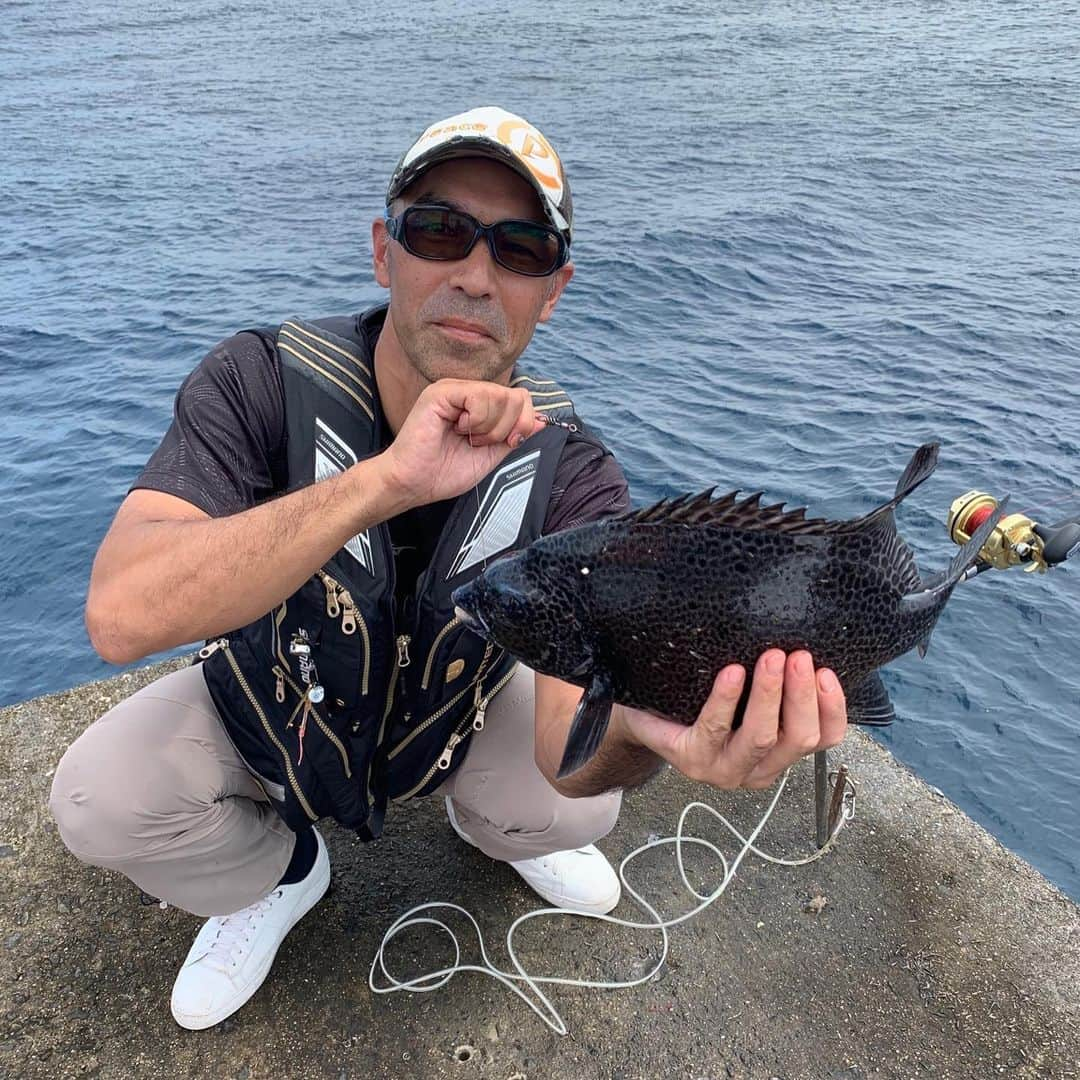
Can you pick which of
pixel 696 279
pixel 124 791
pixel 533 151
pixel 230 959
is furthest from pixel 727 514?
pixel 696 279

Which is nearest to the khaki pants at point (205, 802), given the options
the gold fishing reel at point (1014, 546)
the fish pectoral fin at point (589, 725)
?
the fish pectoral fin at point (589, 725)

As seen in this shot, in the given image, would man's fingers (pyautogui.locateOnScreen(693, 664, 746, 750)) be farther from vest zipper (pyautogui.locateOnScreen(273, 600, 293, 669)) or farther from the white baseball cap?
the white baseball cap

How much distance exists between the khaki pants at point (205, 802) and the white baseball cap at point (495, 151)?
6.04 ft

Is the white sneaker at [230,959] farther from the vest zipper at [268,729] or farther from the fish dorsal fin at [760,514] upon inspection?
the fish dorsal fin at [760,514]

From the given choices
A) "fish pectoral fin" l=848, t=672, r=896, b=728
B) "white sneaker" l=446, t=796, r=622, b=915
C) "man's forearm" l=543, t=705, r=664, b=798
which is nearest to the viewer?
"fish pectoral fin" l=848, t=672, r=896, b=728

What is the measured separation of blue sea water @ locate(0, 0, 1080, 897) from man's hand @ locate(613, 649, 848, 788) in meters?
3.71

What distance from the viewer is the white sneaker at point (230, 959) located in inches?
125

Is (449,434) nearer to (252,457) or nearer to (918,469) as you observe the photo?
(252,457)

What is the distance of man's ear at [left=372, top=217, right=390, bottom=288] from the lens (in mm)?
3382

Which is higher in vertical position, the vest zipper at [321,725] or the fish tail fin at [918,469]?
the fish tail fin at [918,469]

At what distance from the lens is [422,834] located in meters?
4.07

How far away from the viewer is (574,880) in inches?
143

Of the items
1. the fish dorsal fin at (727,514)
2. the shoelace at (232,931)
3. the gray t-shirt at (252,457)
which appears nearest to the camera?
the fish dorsal fin at (727,514)

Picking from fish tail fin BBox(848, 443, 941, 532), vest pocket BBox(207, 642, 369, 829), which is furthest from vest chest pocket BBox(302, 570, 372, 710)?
fish tail fin BBox(848, 443, 941, 532)
